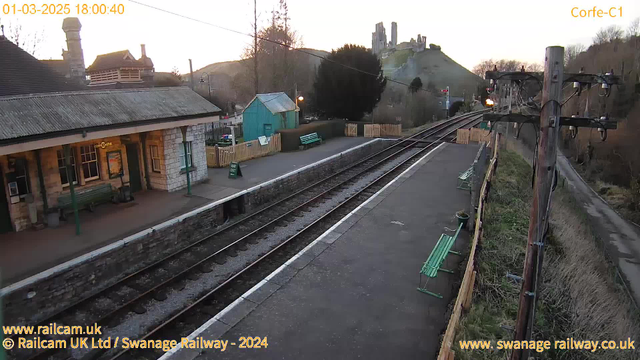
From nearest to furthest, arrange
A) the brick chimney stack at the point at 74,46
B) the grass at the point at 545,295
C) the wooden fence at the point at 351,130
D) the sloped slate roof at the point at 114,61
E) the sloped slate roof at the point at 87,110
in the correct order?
the grass at the point at 545,295 < the sloped slate roof at the point at 87,110 < the sloped slate roof at the point at 114,61 < the brick chimney stack at the point at 74,46 < the wooden fence at the point at 351,130

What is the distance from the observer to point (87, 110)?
11.8 meters

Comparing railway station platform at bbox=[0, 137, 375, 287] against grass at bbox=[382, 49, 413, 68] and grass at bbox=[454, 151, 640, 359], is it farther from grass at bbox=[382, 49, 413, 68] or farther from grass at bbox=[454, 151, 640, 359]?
grass at bbox=[382, 49, 413, 68]

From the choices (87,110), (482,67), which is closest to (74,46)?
(87,110)

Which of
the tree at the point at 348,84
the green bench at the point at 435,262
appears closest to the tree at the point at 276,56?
the tree at the point at 348,84

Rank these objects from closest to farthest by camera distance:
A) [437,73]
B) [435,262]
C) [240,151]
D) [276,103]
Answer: [435,262] < [240,151] < [276,103] < [437,73]

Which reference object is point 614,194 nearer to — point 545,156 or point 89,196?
point 545,156

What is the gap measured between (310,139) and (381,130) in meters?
8.53

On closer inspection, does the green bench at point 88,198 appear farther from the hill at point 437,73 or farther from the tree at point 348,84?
the hill at point 437,73

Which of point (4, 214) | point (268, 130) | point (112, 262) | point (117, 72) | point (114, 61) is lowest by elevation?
point (112, 262)

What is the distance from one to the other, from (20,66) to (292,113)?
14838 mm

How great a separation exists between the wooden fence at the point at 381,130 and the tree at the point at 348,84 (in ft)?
9.86

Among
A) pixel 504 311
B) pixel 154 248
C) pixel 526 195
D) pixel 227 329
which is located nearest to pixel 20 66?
pixel 154 248

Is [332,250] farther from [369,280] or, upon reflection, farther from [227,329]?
[227,329]

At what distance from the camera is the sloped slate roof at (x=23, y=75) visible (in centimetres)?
1422
